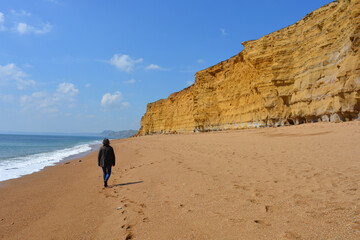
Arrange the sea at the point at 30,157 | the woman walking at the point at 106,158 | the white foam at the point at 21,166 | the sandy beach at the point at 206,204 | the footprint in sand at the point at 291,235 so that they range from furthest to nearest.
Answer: the sea at the point at 30,157 → the white foam at the point at 21,166 → the woman walking at the point at 106,158 → the sandy beach at the point at 206,204 → the footprint in sand at the point at 291,235

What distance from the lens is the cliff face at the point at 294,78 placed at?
1237 centimetres

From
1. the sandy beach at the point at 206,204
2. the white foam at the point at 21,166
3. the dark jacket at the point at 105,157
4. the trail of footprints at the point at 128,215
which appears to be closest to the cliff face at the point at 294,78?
the sandy beach at the point at 206,204

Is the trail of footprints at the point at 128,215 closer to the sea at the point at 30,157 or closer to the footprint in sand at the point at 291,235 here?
the footprint in sand at the point at 291,235

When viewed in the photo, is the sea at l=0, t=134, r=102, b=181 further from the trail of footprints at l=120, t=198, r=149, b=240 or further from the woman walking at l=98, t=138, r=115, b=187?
the trail of footprints at l=120, t=198, r=149, b=240

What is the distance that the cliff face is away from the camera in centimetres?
1237

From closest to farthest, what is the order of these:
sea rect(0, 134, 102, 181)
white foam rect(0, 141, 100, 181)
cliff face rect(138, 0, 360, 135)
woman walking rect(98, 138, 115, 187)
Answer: woman walking rect(98, 138, 115, 187), white foam rect(0, 141, 100, 181), sea rect(0, 134, 102, 181), cliff face rect(138, 0, 360, 135)

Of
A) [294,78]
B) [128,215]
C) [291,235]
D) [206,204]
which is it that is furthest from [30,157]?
[294,78]

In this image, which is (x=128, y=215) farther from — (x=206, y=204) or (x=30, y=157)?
(x=30, y=157)

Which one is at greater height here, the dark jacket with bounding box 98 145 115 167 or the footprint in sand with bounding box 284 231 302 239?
the dark jacket with bounding box 98 145 115 167

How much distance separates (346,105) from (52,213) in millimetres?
14876

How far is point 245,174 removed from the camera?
16.9ft

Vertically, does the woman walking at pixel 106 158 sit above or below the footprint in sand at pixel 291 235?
above

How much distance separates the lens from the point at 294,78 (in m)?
17.9

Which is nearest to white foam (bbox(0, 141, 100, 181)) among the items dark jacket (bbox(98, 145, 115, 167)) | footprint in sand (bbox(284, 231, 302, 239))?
dark jacket (bbox(98, 145, 115, 167))
